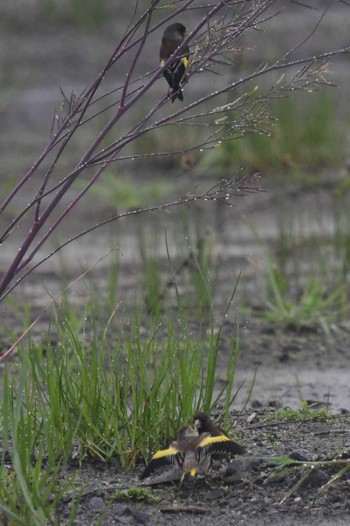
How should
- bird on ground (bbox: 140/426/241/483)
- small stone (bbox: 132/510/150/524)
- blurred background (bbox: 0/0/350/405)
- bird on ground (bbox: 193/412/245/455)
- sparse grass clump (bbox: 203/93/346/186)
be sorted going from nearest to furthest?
small stone (bbox: 132/510/150/524) < bird on ground (bbox: 140/426/241/483) < bird on ground (bbox: 193/412/245/455) < blurred background (bbox: 0/0/350/405) < sparse grass clump (bbox: 203/93/346/186)

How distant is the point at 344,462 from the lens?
3326 mm

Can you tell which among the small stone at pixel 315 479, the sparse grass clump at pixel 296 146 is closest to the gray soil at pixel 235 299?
the small stone at pixel 315 479

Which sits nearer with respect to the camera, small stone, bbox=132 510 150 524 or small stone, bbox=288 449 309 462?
small stone, bbox=132 510 150 524

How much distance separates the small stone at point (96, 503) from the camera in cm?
328

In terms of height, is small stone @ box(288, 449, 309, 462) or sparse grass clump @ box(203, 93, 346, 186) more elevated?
sparse grass clump @ box(203, 93, 346, 186)

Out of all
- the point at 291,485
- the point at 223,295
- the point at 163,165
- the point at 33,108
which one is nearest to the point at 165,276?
the point at 223,295

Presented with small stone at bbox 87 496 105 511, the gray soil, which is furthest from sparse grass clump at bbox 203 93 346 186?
small stone at bbox 87 496 105 511

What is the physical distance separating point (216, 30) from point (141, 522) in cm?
141

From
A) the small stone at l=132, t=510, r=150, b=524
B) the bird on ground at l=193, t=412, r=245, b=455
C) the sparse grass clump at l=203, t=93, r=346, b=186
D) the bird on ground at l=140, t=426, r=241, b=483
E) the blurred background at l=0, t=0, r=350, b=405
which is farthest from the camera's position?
the sparse grass clump at l=203, t=93, r=346, b=186

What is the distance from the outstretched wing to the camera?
10.9 ft

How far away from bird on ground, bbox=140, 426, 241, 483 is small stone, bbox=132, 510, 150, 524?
165mm

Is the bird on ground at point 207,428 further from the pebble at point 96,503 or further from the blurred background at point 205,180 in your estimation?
the blurred background at point 205,180

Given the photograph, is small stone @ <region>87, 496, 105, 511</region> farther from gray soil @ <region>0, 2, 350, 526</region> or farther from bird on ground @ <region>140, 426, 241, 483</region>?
bird on ground @ <region>140, 426, 241, 483</region>

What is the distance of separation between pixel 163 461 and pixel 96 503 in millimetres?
225
